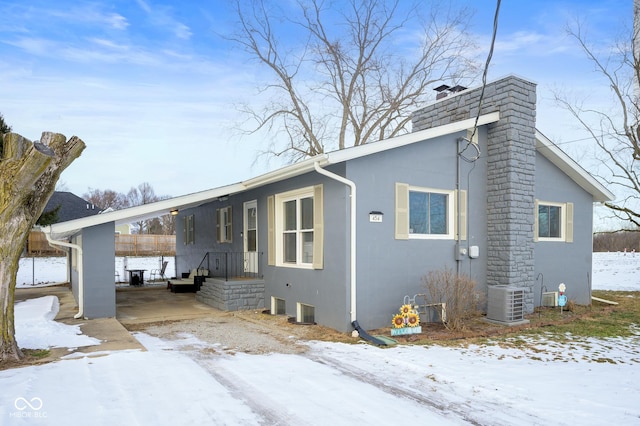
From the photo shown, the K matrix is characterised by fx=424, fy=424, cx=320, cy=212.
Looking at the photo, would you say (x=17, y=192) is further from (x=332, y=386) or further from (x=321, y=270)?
(x=321, y=270)

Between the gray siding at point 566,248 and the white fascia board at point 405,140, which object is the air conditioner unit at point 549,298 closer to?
the gray siding at point 566,248

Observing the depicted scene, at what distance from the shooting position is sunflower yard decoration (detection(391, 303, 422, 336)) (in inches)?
266

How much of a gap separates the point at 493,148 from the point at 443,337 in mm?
4141

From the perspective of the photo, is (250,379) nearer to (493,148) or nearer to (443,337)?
(443,337)

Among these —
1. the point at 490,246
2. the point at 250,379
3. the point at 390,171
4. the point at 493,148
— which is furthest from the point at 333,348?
the point at 493,148

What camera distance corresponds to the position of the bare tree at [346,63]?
19.8 metres

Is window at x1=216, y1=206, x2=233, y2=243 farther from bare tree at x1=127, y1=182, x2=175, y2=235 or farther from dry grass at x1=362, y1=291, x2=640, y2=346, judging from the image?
→ bare tree at x1=127, y1=182, x2=175, y2=235

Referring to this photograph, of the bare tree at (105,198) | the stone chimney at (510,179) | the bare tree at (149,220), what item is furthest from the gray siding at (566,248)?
the bare tree at (105,198)

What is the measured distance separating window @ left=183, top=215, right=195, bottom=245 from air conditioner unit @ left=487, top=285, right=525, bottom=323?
33.9 ft

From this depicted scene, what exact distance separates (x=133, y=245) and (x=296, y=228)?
2385cm

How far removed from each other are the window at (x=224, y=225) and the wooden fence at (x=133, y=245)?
1703 centimetres

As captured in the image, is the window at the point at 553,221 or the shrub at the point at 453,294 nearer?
the shrub at the point at 453,294

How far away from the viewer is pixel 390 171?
7328 millimetres

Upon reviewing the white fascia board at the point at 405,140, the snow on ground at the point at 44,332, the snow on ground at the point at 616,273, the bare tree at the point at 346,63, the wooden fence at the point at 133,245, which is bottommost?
the snow on ground at the point at 616,273
